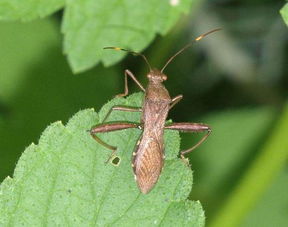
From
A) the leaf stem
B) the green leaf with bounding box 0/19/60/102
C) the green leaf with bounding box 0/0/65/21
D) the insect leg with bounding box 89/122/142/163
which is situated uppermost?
the green leaf with bounding box 0/19/60/102

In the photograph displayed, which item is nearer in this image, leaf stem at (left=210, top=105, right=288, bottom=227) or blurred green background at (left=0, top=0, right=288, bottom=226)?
leaf stem at (left=210, top=105, right=288, bottom=227)

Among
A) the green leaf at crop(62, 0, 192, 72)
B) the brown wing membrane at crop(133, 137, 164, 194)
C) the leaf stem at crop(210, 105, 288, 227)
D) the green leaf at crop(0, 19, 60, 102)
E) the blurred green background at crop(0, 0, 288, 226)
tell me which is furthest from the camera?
the green leaf at crop(0, 19, 60, 102)

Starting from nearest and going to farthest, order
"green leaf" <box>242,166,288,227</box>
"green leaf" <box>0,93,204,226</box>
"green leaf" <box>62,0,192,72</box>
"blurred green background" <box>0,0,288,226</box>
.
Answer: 1. "green leaf" <box>0,93,204,226</box>
2. "green leaf" <box>62,0,192,72</box>
3. "blurred green background" <box>0,0,288,226</box>
4. "green leaf" <box>242,166,288,227</box>

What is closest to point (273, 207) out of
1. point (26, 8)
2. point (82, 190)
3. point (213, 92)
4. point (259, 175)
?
point (259, 175)

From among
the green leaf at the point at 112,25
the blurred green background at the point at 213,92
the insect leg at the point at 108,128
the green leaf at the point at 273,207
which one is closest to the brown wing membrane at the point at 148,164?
the insect leg at the point at 108,128

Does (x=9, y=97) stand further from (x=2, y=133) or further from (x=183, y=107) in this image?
(x=183, y=107)

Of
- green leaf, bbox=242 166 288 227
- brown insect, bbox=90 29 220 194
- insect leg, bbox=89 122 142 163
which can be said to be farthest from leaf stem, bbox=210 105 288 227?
insect leg, bbox=89 122 142 163

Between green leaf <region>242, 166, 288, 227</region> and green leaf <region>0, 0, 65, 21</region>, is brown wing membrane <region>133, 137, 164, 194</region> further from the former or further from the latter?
green leaf <region>242, 166, 288, 227</region>
